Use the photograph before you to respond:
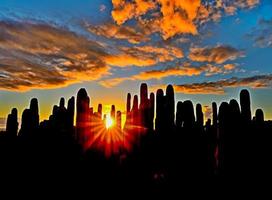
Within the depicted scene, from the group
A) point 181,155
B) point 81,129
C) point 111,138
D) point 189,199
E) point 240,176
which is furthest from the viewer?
point 111,138

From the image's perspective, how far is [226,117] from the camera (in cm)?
987

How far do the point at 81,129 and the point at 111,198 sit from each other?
11.6ft

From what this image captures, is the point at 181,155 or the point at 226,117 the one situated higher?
the point at 226,117

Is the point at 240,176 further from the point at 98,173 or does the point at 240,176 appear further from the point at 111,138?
the point at 111,138

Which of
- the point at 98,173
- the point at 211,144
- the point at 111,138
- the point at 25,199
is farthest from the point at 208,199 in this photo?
the point at 111,138

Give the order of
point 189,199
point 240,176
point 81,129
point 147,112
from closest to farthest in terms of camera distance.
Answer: point 240,176 < point 189,199 < point 81,129 < point 147,112

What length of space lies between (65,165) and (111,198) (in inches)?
88.6

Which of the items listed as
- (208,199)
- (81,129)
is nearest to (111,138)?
(81,129)

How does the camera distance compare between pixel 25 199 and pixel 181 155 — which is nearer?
pixel 25 199

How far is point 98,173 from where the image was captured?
12352 mm

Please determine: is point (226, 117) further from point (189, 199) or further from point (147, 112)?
point (147, 112)

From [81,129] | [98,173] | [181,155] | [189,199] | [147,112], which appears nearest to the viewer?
[189,199]

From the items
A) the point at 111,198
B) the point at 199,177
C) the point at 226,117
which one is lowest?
the point at 111,198

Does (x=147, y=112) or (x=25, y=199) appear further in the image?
(x=147, y=112)
